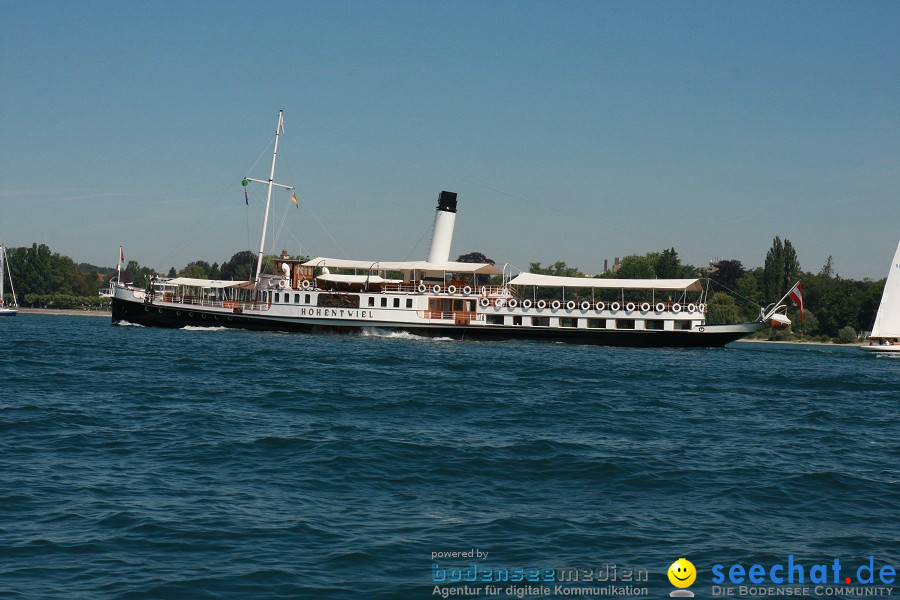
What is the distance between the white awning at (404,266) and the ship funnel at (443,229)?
3.18m

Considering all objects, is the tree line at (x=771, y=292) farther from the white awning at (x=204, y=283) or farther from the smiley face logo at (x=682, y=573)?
the smiley face logo at (x=682, y=573)

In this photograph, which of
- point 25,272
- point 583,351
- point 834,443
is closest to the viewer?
point 834,443

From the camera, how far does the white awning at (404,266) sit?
69188mm

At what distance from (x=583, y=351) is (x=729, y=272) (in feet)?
290

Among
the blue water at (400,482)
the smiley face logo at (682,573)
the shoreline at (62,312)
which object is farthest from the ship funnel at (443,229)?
the shoreline at (62,312)

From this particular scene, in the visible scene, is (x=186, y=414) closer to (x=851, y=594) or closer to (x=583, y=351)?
(x=851, y=594)

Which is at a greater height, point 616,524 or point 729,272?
point 729,272

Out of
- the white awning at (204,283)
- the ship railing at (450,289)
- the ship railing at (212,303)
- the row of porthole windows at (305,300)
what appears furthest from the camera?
the white awning at (204,283)

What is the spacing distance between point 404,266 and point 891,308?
41.5 m

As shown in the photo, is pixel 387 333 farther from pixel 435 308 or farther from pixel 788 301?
pixel 788 301

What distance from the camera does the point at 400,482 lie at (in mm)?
14875

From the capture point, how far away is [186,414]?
864 inches

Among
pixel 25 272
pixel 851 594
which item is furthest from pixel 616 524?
pixel 25 272

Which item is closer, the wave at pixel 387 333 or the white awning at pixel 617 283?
the white awning at pixel 617 283
